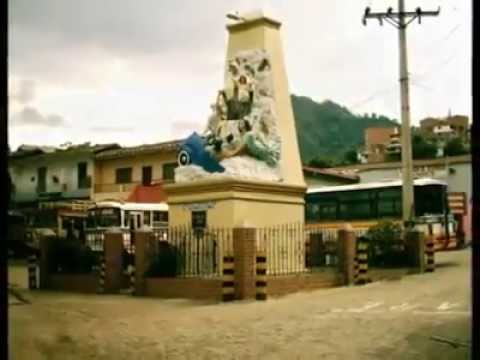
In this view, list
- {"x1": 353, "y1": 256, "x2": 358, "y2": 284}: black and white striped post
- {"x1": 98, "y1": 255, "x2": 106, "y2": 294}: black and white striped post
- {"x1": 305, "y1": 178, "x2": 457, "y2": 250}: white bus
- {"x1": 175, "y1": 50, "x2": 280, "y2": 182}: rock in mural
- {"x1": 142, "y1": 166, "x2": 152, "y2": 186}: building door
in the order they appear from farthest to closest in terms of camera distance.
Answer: {"x1": 353, "y1": 256, "x2": 358, "y2": 284}: black and white striped post
{"x1": 175, "y1": 50, "x2": 280, "y2": 182}: rock in mural
{"x1": 142, "y1": 166, "x2": 152, "y2": 186}: building door
{"x1": 305, "y1": 178, "x2": 457, "y2": 250}: white bus
{"x1": 98, "y1": 255, "x2": 106, "y2": 294}: black and white striped post

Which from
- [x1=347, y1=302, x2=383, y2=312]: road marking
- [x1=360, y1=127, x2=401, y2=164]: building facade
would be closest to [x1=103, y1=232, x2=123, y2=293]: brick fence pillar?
[x1=347, y1=302, x2=383, y2=312]: road marking

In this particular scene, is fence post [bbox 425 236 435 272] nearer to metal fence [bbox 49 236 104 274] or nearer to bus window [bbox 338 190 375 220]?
bus window [bbox 338 190 375 220]

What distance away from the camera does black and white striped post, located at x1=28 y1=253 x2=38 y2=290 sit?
3.19m

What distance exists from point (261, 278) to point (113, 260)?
44.2 inches

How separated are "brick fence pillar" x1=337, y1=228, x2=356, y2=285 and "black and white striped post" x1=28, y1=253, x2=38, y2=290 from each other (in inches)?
134

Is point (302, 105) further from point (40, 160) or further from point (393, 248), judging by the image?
point (393, 248)

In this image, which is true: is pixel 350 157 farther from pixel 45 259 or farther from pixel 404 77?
pixel 45 259

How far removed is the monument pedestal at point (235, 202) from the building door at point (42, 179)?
279 centimetres

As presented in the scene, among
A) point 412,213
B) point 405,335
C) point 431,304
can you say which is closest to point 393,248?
point 412,213

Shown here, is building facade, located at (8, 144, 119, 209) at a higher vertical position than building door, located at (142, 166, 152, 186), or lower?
lower

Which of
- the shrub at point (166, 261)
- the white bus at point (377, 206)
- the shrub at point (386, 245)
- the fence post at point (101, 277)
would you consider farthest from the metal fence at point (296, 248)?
the fence post at point (101, 277)

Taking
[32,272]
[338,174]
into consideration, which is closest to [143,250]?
[338,174]

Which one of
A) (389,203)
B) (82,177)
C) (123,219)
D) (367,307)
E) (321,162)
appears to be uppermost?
(321,162)

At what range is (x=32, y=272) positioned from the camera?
10.7 feet
